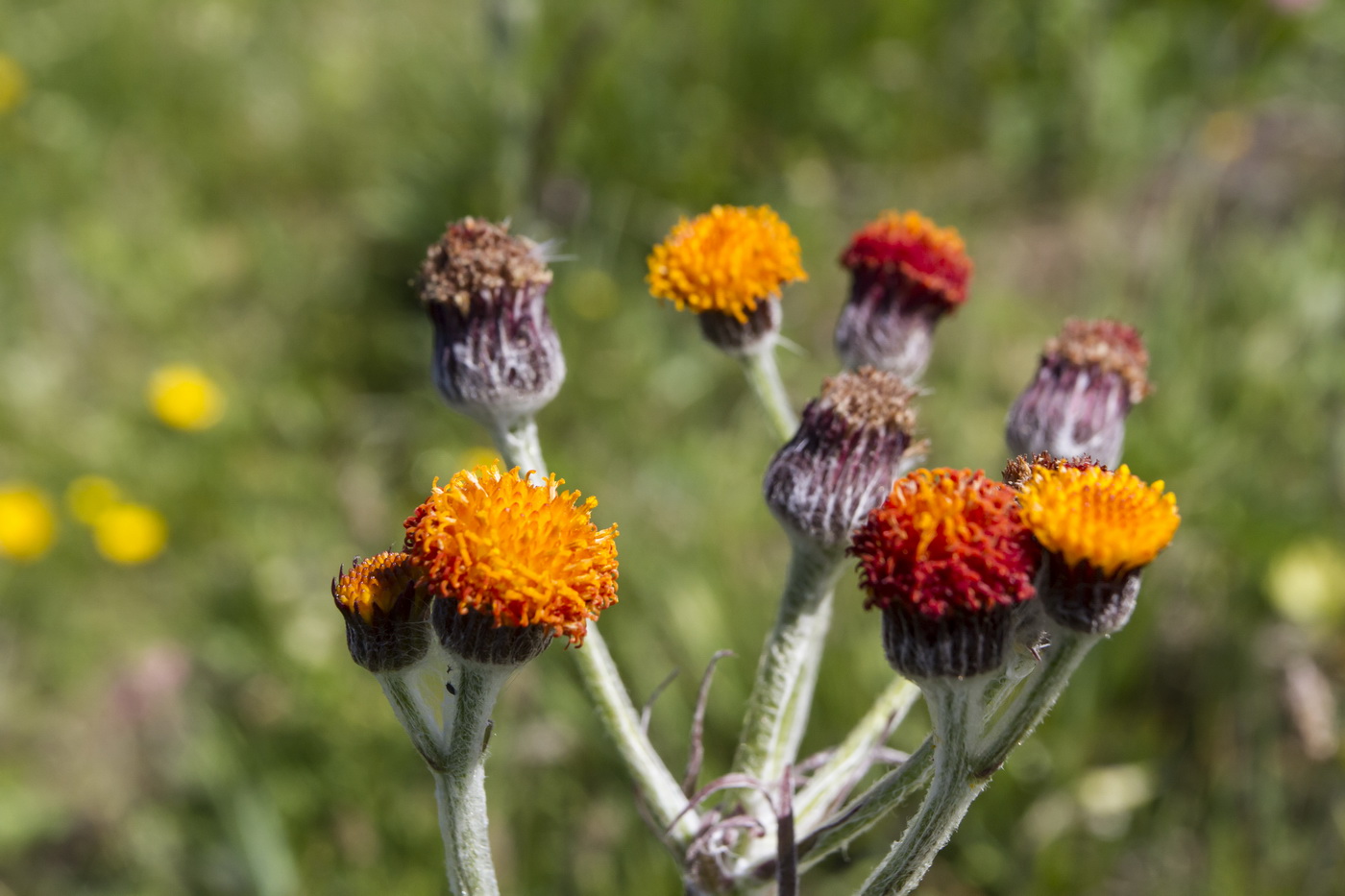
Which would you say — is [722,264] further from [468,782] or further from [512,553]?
[468,782]

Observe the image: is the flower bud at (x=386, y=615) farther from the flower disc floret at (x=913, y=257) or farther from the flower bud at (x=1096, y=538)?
the flower disc floret at (x=913, y=257)

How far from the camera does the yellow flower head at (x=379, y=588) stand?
1.59 meters

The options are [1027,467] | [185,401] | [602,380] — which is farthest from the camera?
[602,380]

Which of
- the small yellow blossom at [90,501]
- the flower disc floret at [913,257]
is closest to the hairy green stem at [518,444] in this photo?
the flower disc floret at [913,257]

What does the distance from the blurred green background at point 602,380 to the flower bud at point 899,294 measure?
1.77 meters

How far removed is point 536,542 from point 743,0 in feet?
21.0

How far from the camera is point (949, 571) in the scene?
1.46m

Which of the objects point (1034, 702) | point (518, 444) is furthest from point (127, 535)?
point (1034, 702)

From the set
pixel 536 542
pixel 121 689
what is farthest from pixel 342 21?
pixel 536 542

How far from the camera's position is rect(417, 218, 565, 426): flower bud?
81.4 inches

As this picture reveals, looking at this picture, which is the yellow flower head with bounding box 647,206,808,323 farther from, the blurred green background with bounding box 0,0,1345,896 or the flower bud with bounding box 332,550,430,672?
the blurred green background with bounding box 0,0,1345,896

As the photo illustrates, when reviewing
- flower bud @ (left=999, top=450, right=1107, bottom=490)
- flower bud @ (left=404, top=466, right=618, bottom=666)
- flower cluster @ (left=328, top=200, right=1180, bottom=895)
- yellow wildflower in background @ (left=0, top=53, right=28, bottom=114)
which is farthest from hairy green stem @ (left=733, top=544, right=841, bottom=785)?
yellow wildflower in background @ (left=0, top=53, right=28, bottom=114)

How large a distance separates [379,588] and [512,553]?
0.84 ft

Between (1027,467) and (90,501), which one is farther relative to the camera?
(90,501)
